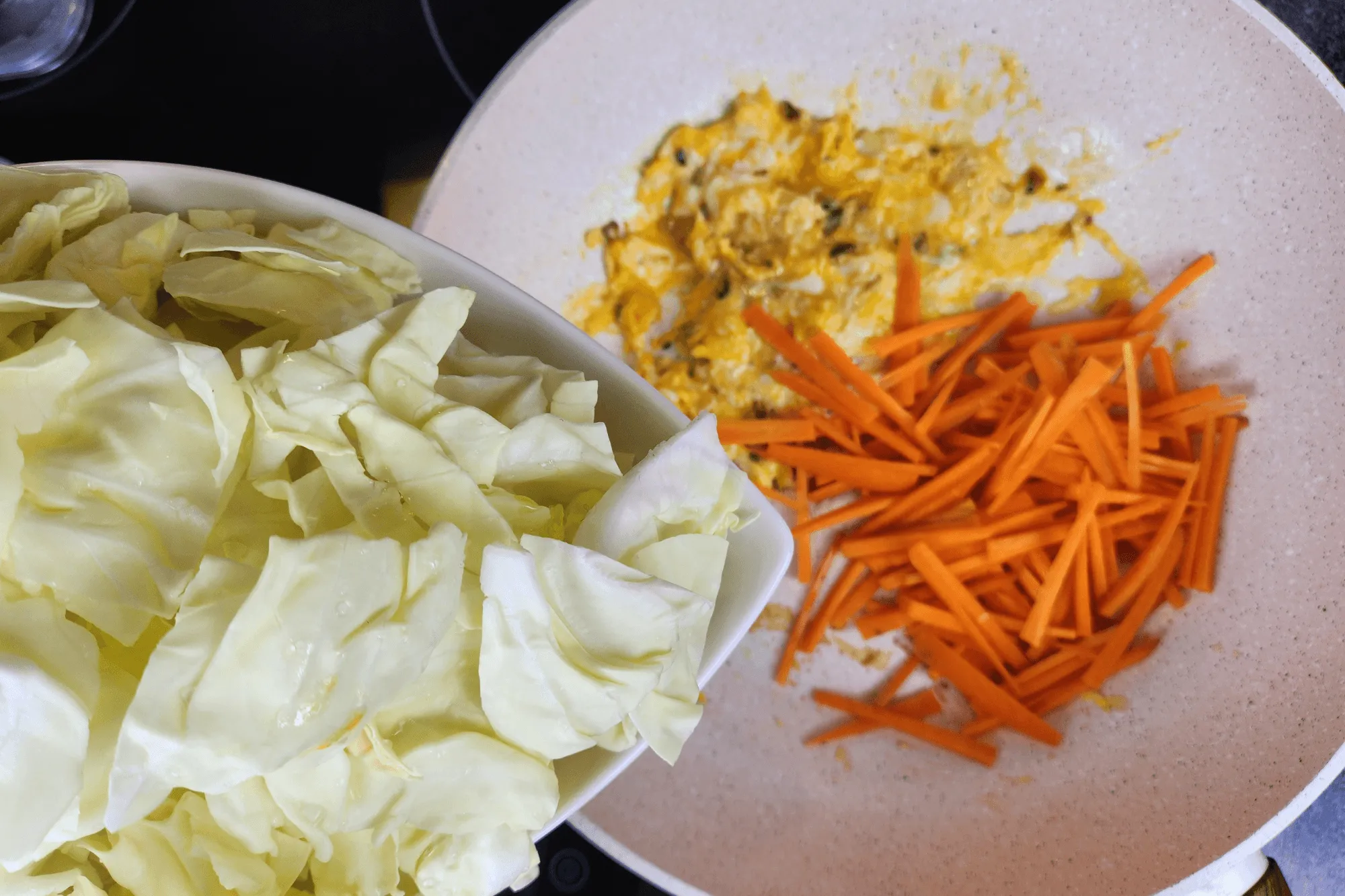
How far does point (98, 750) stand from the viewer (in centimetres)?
44

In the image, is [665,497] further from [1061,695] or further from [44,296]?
[1061,695]

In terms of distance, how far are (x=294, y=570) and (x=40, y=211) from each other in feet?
0.87

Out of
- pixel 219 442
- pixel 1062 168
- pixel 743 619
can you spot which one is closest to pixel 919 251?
pixel 1062 168

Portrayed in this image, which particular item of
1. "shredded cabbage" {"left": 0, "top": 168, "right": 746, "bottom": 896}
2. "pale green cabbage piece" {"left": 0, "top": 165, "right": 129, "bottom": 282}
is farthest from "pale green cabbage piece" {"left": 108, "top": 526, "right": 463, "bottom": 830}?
"pale green cabbage piece" {"left": 0, "top": 165, "right": 129, "bottom": 282}

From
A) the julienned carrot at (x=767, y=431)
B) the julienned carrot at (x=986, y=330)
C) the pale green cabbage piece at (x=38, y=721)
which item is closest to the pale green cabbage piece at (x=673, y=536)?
the pale green cabbage piece at (x=38, y=721)

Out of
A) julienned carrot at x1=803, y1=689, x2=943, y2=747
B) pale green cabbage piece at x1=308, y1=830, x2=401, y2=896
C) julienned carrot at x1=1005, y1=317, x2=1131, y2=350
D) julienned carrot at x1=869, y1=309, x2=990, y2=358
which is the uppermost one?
julienned carrot at x1=1005, y1=317, x2=1131, y2=350

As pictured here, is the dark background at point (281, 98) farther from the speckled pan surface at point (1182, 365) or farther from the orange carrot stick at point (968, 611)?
the orange carrot stick at point (968, 611)

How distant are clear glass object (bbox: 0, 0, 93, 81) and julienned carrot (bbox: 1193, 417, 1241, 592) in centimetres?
131

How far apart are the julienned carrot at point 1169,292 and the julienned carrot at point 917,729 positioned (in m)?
0.48

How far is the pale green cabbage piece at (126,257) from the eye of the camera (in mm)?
505

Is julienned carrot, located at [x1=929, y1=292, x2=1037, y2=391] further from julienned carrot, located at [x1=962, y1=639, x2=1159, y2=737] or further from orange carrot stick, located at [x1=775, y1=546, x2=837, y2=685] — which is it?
julienned carrot, located at [x1=962, y1=639, x2=1159, y2=737]

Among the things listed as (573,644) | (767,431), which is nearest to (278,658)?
(573,644)

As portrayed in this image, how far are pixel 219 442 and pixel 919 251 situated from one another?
2.49 ft

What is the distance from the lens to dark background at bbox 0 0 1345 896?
945 mm
